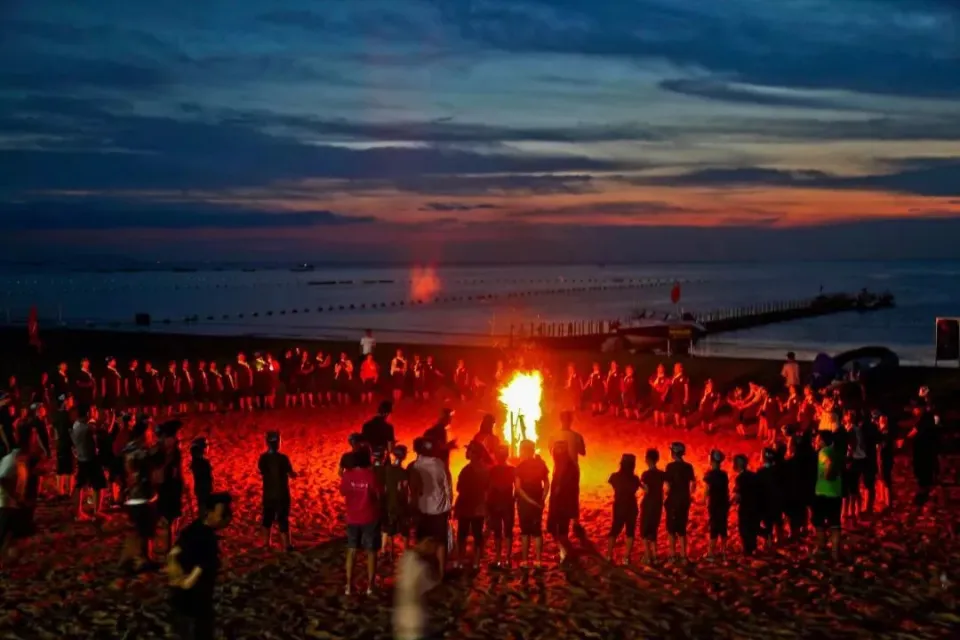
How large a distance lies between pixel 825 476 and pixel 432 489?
5187 millimetres

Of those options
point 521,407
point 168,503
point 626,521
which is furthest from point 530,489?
point 521,407

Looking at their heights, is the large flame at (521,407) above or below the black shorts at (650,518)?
above

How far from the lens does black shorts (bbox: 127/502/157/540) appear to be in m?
11.0

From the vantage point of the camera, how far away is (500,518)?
11.5 metres

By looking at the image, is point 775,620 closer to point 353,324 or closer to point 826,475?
point 826,475

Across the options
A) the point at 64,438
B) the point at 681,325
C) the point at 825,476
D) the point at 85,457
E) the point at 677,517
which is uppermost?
the point at 681,325

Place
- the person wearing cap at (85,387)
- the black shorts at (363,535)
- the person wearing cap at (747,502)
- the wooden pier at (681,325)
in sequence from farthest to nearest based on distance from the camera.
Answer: the wooden pier at (681,325)
the person wearing cap at (85,387)
the person wearing cap at (747,502)
the black shorts at (363,535)

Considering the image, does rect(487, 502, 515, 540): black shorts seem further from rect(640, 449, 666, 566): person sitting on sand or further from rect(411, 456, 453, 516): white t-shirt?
rect(640, 449, 666, 566): person sitting on sand

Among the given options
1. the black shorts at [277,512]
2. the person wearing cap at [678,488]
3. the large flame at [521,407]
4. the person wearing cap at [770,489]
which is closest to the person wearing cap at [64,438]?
the black shorts at [277,512]

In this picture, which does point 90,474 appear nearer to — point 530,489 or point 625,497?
point 530,489

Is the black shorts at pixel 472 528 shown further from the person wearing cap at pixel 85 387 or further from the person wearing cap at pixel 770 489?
the person wearing cap at pixel 85 387

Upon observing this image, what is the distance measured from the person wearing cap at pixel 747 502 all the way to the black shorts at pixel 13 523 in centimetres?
859

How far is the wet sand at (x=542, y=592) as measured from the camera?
966cm

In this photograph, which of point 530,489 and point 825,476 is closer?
point 530,489
